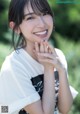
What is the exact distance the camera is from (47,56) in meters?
3.31

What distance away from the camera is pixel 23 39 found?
3436 mm

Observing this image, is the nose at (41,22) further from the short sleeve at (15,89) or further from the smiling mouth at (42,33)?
the short sleeve at (15,89)

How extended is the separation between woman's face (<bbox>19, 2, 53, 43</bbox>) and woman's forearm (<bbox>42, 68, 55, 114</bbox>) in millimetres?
228

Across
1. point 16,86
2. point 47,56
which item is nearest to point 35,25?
point 47,56

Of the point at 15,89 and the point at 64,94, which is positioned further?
the point at 64,94

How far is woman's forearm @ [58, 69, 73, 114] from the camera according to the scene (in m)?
3.34

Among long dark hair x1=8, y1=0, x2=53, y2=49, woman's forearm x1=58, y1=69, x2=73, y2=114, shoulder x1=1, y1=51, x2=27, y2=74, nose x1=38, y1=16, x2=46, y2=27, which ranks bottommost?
woman's forearm x1=58, y1=69, x2=73, y2=114

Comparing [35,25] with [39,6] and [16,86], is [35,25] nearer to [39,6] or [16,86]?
[39,6]

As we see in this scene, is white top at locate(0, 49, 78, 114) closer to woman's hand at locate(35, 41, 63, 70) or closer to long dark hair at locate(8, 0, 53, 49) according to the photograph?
woman's hand at locate(35, 41, 63, 70)

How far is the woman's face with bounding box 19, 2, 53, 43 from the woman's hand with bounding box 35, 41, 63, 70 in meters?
0.04

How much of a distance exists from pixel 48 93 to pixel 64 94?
0.15 m

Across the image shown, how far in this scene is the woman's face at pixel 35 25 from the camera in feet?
10.8

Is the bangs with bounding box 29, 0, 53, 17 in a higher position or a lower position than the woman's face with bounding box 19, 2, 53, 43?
higher

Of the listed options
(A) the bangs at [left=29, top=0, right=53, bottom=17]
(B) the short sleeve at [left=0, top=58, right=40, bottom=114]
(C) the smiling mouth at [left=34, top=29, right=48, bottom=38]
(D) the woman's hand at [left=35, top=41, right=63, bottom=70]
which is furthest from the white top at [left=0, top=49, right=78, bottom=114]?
(A) the bangs at [left=29, top=0, right=53, bottom=17]
